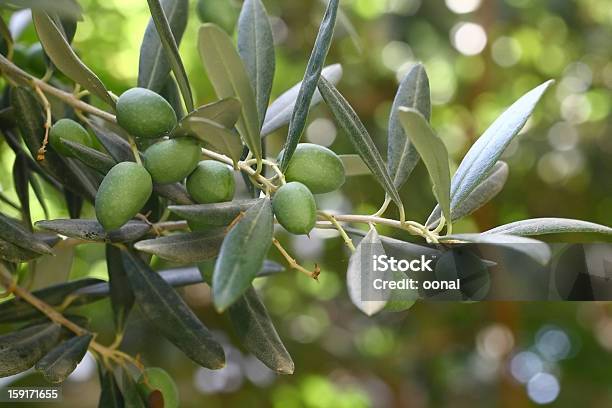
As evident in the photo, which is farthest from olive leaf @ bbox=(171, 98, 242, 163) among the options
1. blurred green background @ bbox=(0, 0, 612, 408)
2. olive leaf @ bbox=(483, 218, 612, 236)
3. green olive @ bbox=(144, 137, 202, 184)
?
blurred green background @ bbox=(0, 0, 612, 408)

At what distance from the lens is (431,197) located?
183 centimetres

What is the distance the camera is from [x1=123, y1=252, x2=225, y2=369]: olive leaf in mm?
667

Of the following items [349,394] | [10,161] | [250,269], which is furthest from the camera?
[349,394]

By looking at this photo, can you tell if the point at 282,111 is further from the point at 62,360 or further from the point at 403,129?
the point at 62,360

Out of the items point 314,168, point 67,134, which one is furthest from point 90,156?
point 314,168

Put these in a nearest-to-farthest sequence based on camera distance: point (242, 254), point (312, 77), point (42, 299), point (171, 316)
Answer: point (242, 254)
point (312, 77)
point (171, 316)
point (42, 299)

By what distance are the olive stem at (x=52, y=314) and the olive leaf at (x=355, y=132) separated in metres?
0.33

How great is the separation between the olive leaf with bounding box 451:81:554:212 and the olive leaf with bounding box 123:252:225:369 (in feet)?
0.84

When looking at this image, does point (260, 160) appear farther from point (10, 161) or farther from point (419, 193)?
point (419, 193)

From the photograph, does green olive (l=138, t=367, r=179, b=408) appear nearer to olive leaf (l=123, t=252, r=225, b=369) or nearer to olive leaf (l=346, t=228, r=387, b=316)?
olive leaf (l=123, t=252, r=225, b=369)

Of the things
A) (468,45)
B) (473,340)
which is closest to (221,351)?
(473,340)

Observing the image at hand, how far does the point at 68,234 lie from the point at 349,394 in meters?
1.98

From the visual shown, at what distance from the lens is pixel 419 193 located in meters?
1.82

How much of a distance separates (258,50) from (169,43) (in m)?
0.13
